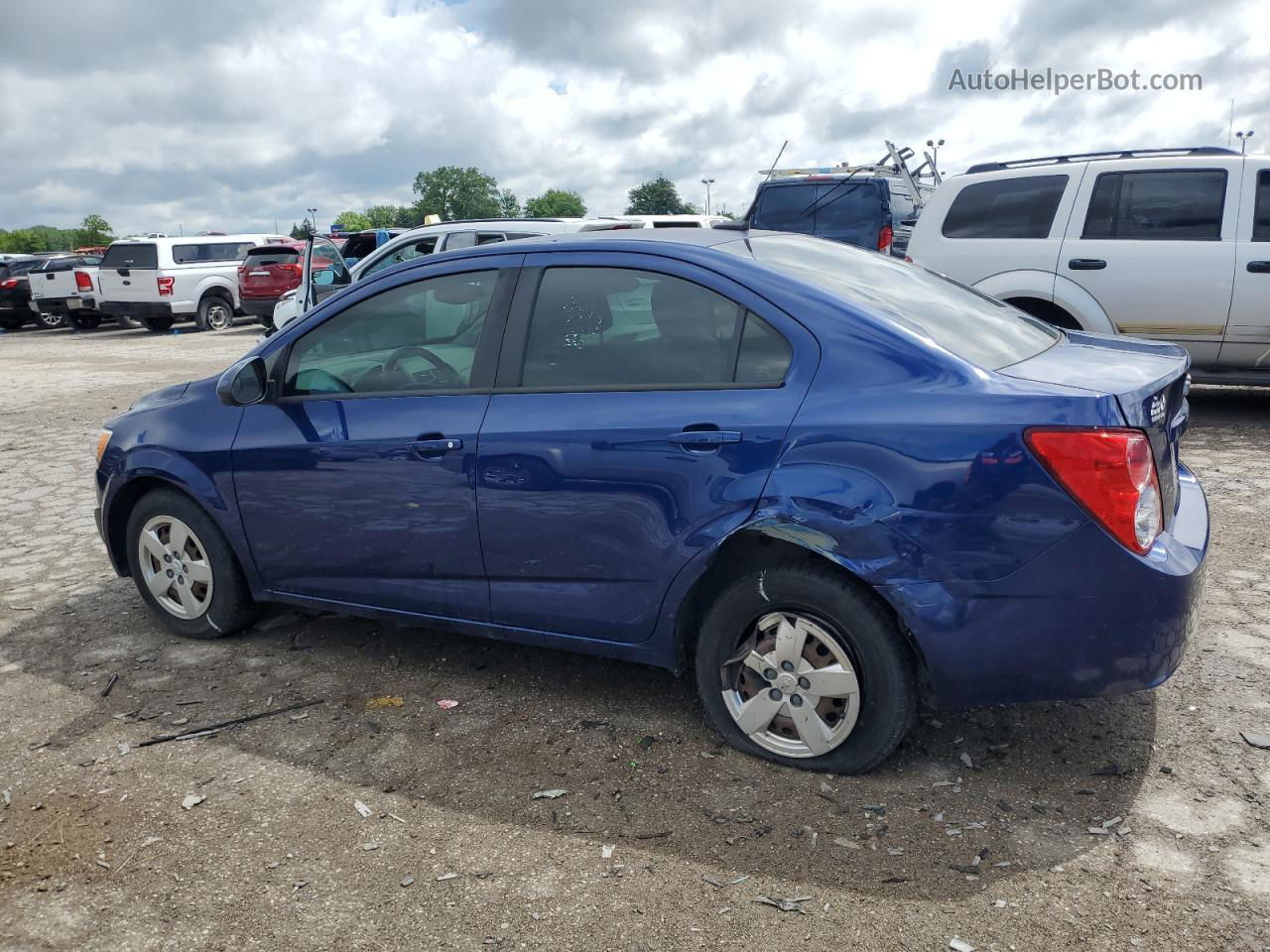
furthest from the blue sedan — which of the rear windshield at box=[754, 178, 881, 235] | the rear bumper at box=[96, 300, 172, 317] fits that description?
the rear bumper at box=[96, 300, 172, 317]

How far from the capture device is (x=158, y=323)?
76.2ft

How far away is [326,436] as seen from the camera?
3951mm

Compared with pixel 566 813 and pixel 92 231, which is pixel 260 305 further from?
pixel 92 231

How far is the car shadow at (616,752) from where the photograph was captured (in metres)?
2.93

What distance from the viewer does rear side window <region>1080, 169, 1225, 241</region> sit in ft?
25.9

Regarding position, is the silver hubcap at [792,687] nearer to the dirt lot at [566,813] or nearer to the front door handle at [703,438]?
the dirt lot at [566,813]

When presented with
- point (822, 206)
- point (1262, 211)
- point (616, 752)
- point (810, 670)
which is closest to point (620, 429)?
point (810, 670)

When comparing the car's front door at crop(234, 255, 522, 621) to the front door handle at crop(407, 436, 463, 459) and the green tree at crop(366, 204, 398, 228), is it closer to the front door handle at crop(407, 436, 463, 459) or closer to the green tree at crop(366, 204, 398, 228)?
the front door handle at crop(407, 436, 463, 459)

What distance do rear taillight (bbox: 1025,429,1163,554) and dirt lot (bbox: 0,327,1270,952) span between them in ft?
2.82

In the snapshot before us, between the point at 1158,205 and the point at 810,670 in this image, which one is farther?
the point at 1158,205

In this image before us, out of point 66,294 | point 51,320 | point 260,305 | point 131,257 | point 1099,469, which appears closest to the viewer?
point 1099,469

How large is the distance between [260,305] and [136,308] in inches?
128

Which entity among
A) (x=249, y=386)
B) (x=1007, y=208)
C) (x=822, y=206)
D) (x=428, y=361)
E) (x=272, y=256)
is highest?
(x=822, y=206)

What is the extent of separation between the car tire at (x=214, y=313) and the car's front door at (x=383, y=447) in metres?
20.1
